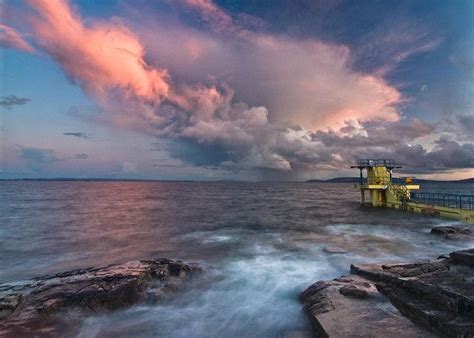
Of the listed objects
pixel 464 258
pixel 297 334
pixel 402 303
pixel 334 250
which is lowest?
pixel 334 250

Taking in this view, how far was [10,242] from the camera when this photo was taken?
25109 millimetres

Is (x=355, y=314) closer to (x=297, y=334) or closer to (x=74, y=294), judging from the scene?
(x=297, y=334)

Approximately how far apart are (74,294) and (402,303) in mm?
10969

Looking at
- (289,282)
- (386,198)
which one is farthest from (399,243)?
(386,198)

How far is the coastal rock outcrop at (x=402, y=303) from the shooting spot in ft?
23.1

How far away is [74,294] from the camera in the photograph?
10.9m

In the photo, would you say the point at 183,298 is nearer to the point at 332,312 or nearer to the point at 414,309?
the point at 332,312

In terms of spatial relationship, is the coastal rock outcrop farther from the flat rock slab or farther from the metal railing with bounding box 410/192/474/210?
the metal railing with bounding box 410/192/474/210

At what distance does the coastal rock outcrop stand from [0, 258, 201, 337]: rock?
6.54m

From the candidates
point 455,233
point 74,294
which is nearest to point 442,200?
point 455,233

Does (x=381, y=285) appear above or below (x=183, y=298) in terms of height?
above

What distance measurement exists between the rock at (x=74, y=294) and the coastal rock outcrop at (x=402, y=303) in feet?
21.4

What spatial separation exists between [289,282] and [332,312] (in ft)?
18.0

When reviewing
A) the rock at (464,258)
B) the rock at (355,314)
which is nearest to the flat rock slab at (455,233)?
the rock at (464,258)
